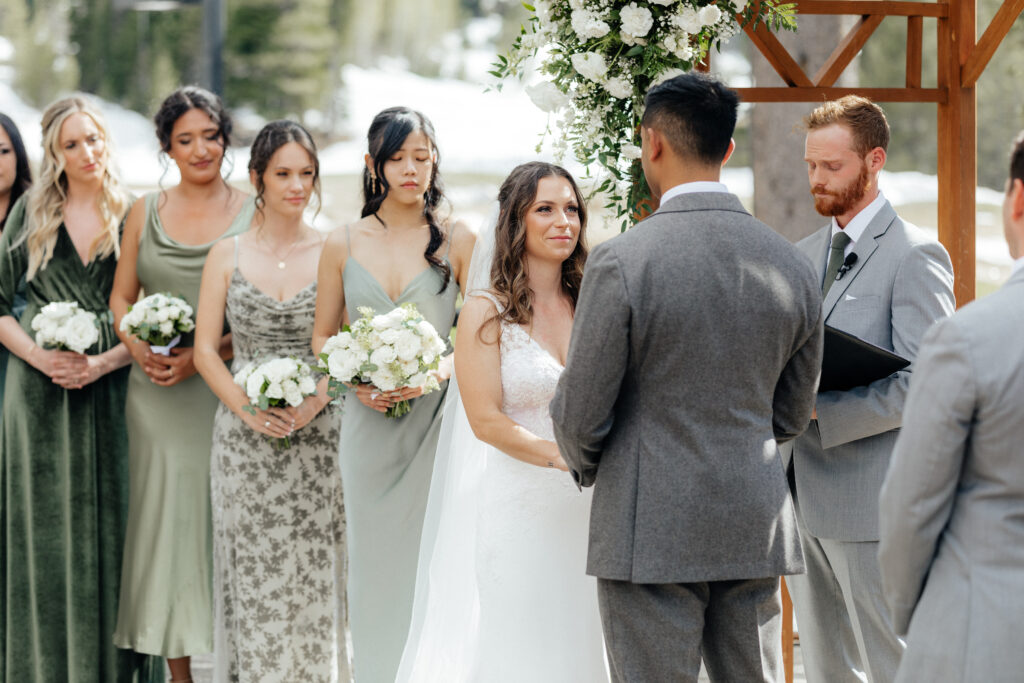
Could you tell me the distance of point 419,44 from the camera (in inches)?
1759

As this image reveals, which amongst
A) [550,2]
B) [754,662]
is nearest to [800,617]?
[754,662]

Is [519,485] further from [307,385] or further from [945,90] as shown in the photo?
[945,90]

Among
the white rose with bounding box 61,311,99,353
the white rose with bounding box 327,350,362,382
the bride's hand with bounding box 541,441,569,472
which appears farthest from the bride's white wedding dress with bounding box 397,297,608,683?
the white rose with bounding box 61,311,99,353

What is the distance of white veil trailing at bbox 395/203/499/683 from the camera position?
395 cm

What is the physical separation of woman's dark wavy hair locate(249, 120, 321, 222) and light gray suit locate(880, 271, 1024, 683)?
3207mm

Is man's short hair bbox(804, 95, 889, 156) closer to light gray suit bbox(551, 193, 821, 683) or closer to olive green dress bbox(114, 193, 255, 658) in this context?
light gray suit bbox(551, 193, 821, 683)

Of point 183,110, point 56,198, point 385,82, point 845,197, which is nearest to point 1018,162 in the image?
point 845,197

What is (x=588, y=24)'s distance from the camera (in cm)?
389

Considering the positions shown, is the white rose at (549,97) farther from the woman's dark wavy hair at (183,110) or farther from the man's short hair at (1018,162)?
the man's short hair at (1018,162)

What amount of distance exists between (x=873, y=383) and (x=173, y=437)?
10.4ft

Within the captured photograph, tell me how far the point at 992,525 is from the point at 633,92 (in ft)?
7.37

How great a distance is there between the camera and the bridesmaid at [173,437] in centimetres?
520

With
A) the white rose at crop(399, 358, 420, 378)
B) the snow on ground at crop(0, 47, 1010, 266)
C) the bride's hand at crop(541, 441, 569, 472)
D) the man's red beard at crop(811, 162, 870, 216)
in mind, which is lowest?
the bride's hand at crop(541, 441, 569, 472)

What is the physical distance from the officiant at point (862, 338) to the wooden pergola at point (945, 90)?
73cm
